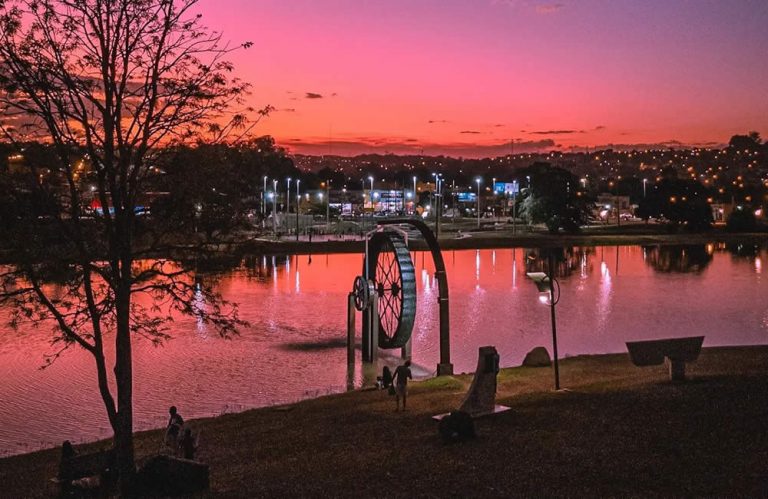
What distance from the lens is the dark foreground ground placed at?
10.4 meters

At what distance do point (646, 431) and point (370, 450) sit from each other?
4662 mm

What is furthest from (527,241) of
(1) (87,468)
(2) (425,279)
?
(1) (87,468)

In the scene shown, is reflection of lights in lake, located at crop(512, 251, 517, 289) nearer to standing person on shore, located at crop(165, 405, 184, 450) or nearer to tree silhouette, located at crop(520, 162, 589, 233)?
tree silhouette, located at crop(520, 162, 589, 233)

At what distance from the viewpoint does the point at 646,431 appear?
12.6 m

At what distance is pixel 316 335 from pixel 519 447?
78.8 ft

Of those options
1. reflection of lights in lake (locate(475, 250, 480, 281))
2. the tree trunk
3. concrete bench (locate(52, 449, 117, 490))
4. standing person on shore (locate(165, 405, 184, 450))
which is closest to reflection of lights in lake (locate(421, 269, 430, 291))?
reflection of lights in lake (locate(475, 250, 480, 281))

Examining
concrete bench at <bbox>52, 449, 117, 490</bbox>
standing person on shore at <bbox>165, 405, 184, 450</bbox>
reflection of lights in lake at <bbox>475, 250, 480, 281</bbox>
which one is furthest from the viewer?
reflection of lights in lake at <bbox>475, 250, 480, 281</bbox>

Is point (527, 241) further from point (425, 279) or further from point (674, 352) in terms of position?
point (674, 352)

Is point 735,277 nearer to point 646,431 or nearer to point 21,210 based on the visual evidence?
point 646,431

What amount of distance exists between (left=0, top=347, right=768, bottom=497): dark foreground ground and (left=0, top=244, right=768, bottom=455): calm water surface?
149 inches

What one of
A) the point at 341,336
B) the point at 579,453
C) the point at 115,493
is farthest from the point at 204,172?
the point at 341,336

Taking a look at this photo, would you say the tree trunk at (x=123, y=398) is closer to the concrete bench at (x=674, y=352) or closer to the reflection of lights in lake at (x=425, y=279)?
the concrete bench at (x=674, y=352)

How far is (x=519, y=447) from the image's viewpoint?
40.4 feet

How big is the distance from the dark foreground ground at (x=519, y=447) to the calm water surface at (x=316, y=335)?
12.4 ft
